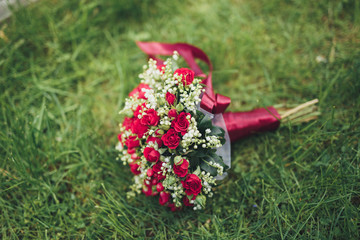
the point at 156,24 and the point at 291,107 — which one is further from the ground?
the point at 156,24

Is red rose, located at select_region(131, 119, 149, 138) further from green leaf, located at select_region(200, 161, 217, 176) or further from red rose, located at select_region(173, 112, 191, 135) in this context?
green leaf, located at select_region(200, 161, 217, 176)

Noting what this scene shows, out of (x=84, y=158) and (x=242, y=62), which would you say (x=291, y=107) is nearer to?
(x=242, y=62)

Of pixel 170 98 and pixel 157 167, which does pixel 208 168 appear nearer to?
pixel 157 167

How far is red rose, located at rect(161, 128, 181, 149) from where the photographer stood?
134 centimetres

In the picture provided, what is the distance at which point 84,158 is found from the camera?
77.5 inches

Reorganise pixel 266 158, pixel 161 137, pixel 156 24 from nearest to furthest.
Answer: pixel 161 137, pixel 266 158, pixel 156 24

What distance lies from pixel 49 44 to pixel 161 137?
5.84 feet

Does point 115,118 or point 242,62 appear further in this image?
point 242,62

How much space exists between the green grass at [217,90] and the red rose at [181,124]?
71 cm

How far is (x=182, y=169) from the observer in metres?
1.35

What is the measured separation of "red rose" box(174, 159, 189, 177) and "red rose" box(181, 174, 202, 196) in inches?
1.6

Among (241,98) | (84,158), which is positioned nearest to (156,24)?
(241,98)

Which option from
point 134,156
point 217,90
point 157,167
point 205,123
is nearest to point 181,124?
point 205,123

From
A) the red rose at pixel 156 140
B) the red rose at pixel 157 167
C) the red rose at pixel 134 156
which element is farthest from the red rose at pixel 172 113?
the red rose at pixel 134 156
